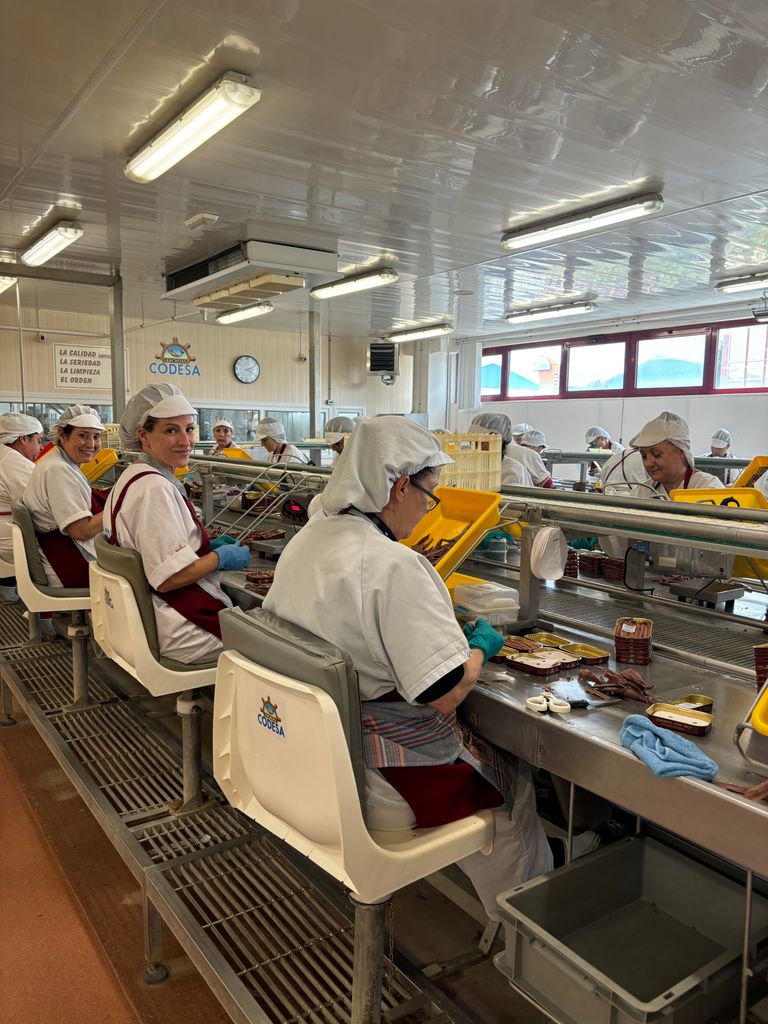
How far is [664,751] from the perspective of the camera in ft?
4.06

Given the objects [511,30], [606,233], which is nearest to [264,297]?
[606,233]

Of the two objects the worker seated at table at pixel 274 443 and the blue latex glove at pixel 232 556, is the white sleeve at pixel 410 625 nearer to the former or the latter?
the blue latex glove at pixel 232 556

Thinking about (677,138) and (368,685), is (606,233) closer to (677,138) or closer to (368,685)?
(677,138)

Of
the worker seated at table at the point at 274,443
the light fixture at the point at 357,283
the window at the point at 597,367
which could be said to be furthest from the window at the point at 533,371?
the worker seated at table at the point at 274,443

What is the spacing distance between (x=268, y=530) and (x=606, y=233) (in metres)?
4.00

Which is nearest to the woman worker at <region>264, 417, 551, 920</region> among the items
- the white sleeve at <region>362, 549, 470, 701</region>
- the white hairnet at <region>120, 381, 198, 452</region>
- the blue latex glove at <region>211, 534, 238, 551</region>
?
the white sleeve at <region>362, 549, 470, 701</region>

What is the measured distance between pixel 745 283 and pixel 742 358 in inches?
86.1

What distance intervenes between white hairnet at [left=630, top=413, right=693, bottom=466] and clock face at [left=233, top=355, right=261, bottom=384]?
27.1 ft

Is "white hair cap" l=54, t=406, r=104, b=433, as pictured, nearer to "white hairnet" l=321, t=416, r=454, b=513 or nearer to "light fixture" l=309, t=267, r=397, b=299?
"white hairnet" l=321, t=416, r=454, b=513

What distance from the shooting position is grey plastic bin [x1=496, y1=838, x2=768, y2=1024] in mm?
1327

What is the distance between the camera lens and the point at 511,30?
9.43 ft

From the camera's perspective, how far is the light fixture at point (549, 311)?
883 cm

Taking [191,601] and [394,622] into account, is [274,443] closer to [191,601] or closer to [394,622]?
[191,601]

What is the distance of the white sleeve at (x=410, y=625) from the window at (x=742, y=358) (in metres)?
9.15
